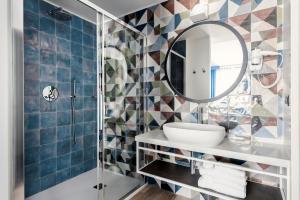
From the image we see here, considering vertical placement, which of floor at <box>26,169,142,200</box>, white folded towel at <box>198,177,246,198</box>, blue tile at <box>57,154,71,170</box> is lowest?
floor at <box>26,169,142,200</box>

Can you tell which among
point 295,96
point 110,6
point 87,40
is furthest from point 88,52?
point 295,96

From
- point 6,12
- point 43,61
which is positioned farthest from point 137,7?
point 6,12

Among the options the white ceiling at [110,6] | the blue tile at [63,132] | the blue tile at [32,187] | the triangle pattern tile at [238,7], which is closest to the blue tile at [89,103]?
the blue tile at [63,132]

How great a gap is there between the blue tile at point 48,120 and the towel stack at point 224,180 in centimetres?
177

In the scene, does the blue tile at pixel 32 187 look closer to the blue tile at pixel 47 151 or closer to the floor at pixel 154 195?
the blue tile at pixel 47 151

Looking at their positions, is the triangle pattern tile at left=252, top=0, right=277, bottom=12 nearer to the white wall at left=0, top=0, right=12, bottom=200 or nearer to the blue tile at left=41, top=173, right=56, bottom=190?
the white wall at left=0, top=0, right=12, bottom=200

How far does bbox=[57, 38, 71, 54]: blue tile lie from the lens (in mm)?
2236

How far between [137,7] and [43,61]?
50.8 inches

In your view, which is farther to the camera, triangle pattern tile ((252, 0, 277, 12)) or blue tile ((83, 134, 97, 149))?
blue tile ((83, 134, 97, 149))

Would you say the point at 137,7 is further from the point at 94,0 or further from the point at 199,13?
the point at 199,13

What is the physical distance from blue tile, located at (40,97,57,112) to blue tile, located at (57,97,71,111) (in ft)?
0.20

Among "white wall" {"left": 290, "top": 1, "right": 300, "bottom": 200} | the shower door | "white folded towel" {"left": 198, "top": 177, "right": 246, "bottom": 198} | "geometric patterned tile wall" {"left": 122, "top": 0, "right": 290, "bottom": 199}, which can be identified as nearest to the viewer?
"white wall" {"left": 290, "top": 1, "right": 300, "bottom": 200}

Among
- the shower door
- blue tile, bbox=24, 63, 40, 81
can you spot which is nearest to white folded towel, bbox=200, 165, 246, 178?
the shower door

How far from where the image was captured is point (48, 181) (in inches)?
84.0
